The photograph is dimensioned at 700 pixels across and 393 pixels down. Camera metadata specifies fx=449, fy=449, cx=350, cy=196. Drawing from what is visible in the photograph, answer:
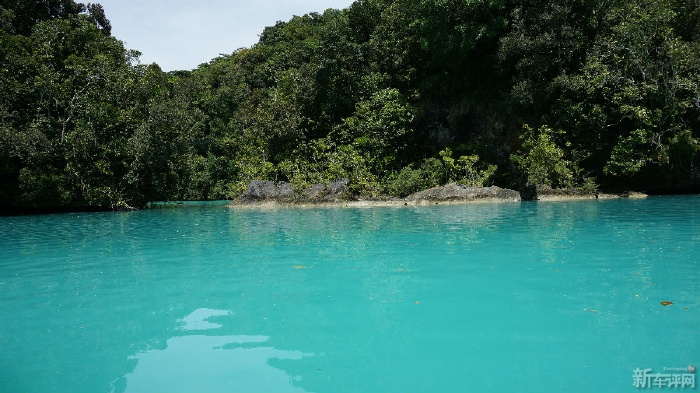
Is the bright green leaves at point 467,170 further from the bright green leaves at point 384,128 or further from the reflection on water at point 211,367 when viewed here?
the reflection on water at point 211,367

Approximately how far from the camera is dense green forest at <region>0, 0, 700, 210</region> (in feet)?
64.4

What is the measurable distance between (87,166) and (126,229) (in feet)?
36.1

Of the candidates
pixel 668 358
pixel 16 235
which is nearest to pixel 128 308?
pixel 668 358

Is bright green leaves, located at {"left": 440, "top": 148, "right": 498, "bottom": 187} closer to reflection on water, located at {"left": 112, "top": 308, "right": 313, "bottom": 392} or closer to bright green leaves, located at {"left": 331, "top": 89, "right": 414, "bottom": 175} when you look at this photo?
bright green leaves, located at {"left": 331, "top": 89, "right": 414, "bottom": 175}

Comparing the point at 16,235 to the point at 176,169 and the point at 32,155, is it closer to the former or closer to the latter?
the point at 32,155

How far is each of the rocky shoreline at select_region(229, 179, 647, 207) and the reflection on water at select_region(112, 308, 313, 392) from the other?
16.4 m

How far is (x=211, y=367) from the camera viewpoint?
10.1 ft

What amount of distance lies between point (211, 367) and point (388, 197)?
702 inches

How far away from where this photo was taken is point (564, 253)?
21.3ft

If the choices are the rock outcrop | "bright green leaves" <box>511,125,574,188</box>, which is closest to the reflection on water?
the rock outcrop

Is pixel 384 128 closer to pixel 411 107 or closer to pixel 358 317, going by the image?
pixel 411 107

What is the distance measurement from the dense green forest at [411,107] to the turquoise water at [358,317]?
14.3 meters


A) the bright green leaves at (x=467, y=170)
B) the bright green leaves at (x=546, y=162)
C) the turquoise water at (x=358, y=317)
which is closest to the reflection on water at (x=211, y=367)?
the turquoise water at (x=358, y=317)

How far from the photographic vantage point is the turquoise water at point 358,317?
2.88 metres
